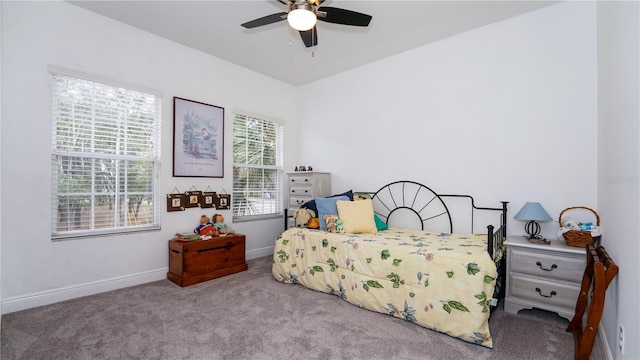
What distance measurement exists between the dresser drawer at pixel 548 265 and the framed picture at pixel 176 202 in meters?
3.36

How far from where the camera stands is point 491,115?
294 centimetres

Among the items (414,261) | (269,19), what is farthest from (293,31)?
(414,261)

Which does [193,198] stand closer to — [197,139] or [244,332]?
[197,139]

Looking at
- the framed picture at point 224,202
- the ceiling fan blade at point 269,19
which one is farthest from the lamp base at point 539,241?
the framed picture at point 224,202

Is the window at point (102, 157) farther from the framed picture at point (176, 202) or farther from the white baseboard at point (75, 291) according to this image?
the white baseboard at point (75, 291)

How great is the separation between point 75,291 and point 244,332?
1.79m

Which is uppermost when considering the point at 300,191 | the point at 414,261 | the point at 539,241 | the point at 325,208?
the point at 300,191

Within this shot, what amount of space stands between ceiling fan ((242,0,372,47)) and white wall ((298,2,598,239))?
1548 millimetres

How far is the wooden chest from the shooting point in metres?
3.02

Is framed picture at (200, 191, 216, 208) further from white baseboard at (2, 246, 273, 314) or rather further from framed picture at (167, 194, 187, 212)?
white baseboard at (2, 246, 273, 314)

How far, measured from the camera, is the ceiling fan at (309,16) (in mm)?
1849

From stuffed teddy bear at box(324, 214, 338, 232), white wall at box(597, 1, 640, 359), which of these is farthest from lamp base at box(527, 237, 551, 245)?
stuffed teddy bear at box(324, 214, 338, 232)

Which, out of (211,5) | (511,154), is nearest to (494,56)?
(511,154)

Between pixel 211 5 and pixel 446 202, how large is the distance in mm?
3081
